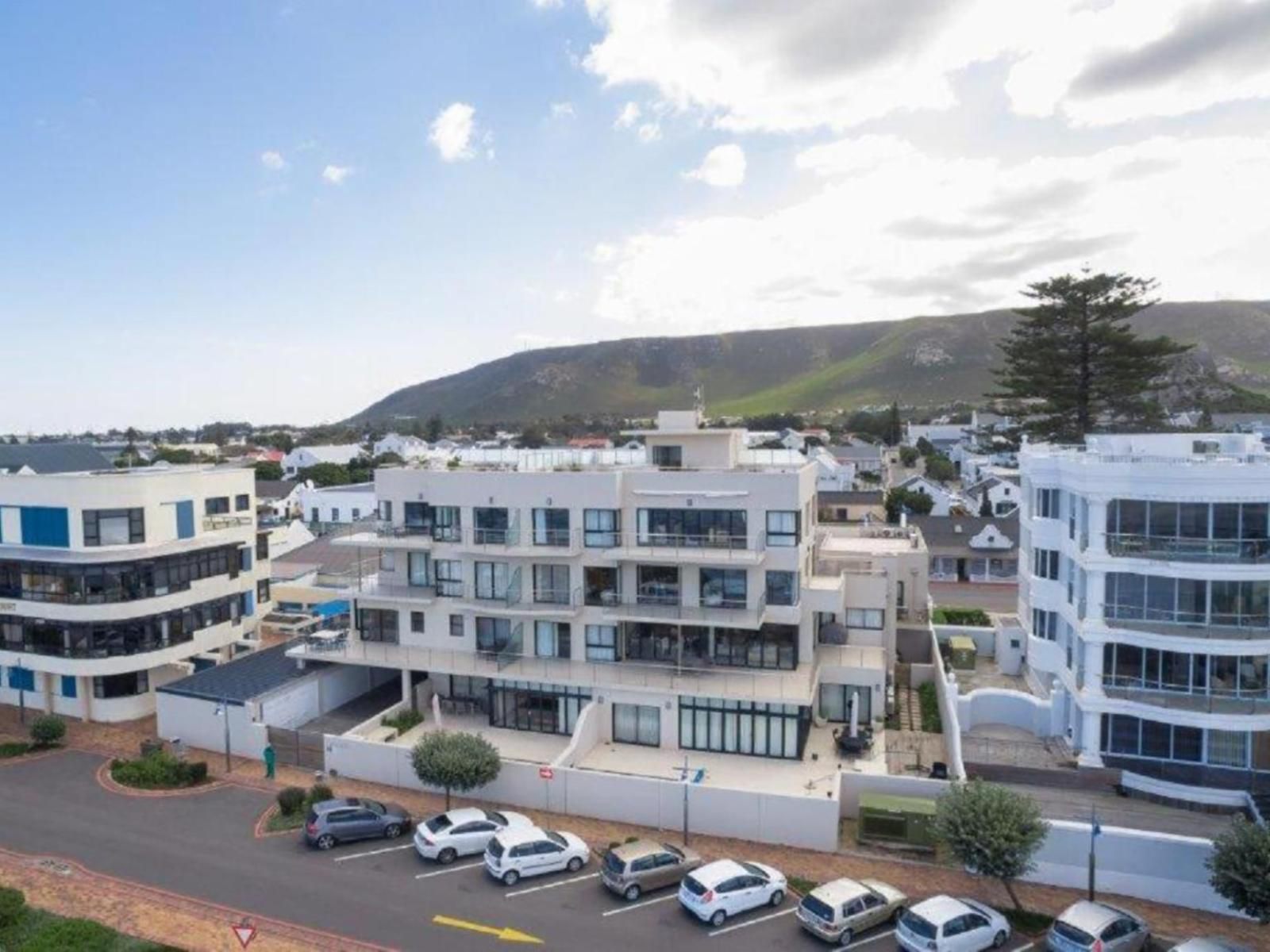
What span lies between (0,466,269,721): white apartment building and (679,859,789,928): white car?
2599 cm

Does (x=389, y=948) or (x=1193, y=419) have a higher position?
(x=1193, y=419)

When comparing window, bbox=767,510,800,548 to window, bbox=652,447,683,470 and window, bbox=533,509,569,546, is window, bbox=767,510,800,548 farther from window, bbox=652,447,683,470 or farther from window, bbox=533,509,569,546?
window, bbox=533,509,569,546

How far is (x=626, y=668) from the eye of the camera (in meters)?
32.1

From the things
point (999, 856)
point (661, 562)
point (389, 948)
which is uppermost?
point (661, 562)

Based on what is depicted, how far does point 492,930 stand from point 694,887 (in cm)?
493

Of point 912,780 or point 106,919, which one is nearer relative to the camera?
point 106,919

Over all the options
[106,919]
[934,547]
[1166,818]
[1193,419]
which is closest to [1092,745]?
[1166,818]

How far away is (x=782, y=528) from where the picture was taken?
1243 inches

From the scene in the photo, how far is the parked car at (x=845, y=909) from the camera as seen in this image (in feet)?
63.3

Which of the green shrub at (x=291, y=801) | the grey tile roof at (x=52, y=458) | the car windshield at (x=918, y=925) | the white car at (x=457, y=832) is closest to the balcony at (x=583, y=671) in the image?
the white car at (x=457, y=832)

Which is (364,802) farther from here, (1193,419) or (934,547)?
(1193,419)

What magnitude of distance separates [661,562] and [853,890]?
14.1 metres

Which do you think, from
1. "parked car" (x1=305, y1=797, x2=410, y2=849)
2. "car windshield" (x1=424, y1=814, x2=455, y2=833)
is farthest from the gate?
"car windshield" (x1=424, y1=814, x2=455, y2=833)

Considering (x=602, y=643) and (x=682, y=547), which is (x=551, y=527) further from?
(x=682, y=547)
